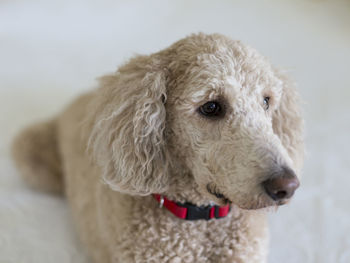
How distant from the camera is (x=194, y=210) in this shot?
104 cm

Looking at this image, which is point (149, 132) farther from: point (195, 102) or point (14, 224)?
point (14, 224)

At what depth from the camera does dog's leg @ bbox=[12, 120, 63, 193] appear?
5.19ft

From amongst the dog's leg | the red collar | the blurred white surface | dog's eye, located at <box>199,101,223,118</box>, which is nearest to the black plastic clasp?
the red collar

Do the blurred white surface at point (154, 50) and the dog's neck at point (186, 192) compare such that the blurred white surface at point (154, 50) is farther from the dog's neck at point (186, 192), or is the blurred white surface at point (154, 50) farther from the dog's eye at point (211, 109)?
the dog's eye at point (211, 109)

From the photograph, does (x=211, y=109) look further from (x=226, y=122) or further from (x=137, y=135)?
(x=137, y=135)

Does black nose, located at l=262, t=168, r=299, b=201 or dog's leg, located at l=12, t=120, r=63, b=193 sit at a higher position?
black nose, located at l=262, t=168, r=299, b=201

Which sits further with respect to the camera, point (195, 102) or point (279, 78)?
point (279, 78)

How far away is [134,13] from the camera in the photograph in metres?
2.54

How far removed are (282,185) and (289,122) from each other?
0.39 metres

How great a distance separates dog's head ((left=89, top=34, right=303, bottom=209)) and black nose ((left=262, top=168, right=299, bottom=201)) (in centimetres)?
3

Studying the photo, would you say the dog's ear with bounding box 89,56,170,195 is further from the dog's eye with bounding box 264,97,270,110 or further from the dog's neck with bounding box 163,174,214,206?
the dog's eye with bounding box 264,97,270,110

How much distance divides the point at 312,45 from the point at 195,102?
5.05 feet

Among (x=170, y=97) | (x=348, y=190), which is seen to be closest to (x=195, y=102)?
(x=170, y=97)

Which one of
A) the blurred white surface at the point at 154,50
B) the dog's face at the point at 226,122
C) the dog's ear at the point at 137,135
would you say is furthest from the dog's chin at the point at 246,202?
the blurred white surface at the point at 154,50
